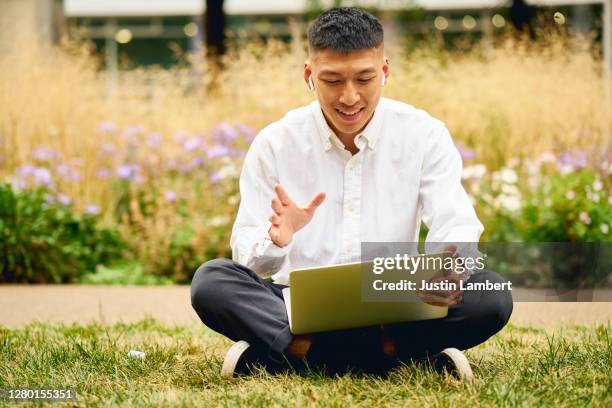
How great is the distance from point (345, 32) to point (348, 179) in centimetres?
48

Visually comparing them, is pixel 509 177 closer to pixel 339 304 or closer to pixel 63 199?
pixel 63 199

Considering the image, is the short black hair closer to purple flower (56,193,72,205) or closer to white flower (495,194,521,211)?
white flower (495,194,521,211)

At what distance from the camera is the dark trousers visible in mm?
2713

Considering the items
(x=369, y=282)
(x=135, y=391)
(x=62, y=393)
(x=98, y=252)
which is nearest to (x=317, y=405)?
(x=369, y=282)

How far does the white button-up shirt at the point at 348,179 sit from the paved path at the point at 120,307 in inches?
49.2

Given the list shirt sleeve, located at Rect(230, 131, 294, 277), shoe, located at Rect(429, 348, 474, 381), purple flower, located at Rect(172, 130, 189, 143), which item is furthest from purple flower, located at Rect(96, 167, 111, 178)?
shoe, located at Rect(429, 348, 474, 381)

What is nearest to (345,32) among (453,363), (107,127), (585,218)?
(453,363)

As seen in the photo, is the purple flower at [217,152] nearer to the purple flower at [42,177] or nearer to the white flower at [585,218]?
the purple flower at [42,177]

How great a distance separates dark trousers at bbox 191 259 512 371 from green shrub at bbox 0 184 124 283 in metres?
2.78

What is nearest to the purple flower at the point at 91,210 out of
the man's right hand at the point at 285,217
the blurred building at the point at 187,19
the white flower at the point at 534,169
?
the white flower at the point at 534,169

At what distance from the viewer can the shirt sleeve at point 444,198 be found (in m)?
2.71

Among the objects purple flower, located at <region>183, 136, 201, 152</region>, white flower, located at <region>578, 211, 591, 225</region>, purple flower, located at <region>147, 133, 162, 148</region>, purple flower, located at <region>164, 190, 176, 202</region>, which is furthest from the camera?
purple flower, located at <region>147, 133, 162, 148</region>

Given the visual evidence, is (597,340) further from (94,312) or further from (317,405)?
(94,312)

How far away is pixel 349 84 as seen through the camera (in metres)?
2.77
